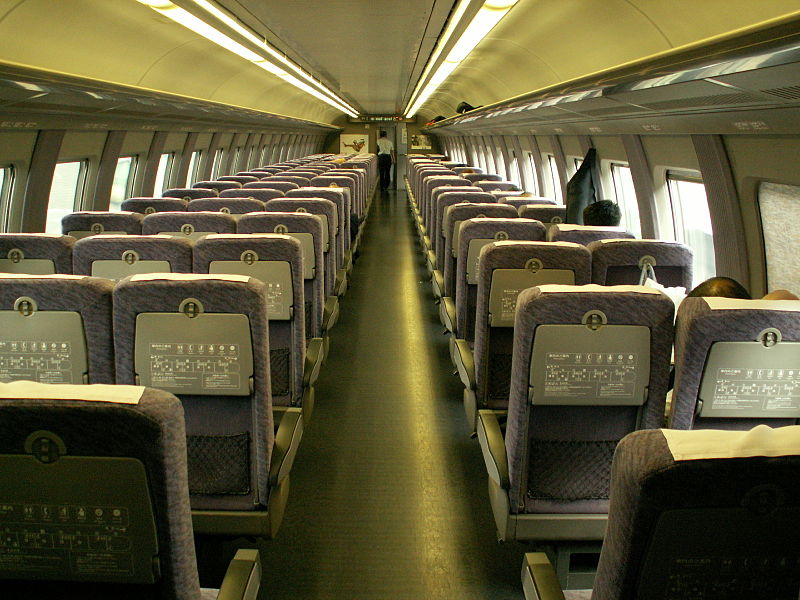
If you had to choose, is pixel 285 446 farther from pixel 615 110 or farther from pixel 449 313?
pixel 615 110

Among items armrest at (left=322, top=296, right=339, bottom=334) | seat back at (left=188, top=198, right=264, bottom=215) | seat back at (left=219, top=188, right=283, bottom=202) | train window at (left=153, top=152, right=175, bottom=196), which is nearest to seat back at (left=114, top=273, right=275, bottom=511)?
armrest at (left=322, top=296, right=339, bottom=334)

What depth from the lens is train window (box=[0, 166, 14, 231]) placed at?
285 inches

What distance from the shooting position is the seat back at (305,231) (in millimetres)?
4680

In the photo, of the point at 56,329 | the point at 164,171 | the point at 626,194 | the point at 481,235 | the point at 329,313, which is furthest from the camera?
the point at 164,171

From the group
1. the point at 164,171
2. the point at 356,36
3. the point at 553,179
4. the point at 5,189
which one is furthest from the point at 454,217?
the point at 164,171

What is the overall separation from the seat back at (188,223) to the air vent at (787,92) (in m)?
3.72

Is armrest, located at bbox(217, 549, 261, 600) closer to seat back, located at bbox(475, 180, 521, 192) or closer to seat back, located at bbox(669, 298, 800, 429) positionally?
seat back, located at bbox(669, 298, 800, 429)

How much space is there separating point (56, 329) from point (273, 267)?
1331 millimetres

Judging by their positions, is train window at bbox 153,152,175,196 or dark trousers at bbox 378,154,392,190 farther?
dark trousers at bbox 378,154,392,190

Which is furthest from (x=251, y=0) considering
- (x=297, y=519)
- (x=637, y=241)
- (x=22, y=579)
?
(x=22, y=579)

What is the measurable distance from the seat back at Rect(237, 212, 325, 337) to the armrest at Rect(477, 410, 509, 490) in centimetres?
193

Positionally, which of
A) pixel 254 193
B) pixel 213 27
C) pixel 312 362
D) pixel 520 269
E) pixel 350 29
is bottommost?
pixel 312 362

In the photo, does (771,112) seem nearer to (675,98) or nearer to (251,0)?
(675,98)

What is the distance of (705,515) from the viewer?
3.82 feet
